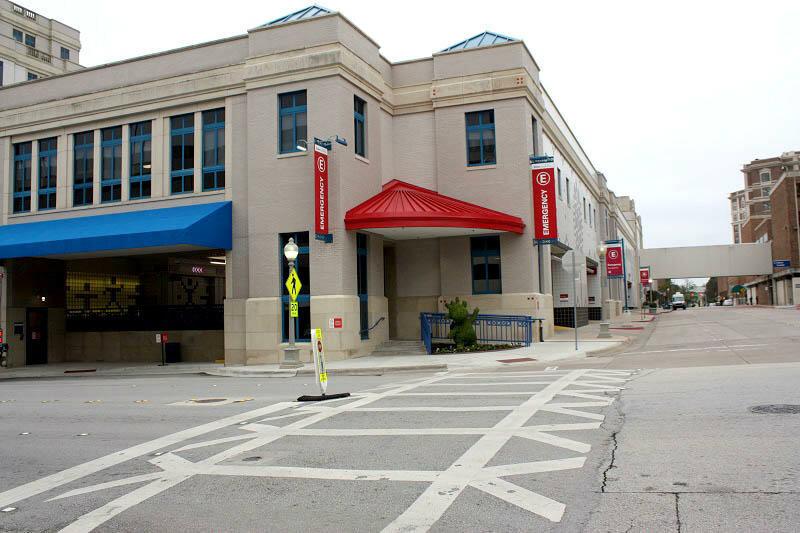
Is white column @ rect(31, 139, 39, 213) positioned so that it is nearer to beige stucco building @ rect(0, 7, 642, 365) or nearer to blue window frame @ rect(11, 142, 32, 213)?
beige stucco building @ rect(0, 7, 642, 365)

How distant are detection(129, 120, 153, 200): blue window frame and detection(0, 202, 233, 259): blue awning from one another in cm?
107

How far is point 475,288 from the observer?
2730 cm

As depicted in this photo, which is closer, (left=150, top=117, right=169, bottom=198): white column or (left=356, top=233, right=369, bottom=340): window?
(left=356, top=233, right=369, bottom=340): window

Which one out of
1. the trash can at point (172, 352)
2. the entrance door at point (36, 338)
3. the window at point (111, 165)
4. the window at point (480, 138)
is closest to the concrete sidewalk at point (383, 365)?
the trash can at point (172, 352)

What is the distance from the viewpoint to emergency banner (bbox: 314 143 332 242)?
2253 centimetres

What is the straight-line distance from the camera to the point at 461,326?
77.2ft

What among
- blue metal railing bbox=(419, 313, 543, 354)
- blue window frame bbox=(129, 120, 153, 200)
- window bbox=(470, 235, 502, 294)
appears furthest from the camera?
blue window frame bbox=(129, 120, 153, 200)

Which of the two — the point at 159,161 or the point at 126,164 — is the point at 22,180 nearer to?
the point at 126,164

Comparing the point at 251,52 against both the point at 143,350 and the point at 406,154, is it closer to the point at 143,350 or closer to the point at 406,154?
the point at 406,154

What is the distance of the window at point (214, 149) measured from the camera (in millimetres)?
26047

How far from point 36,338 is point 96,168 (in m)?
8.13

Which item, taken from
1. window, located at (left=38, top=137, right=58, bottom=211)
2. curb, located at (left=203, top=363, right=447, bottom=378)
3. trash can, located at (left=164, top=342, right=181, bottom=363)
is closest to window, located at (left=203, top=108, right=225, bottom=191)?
trash can, located at (left=164, top=342, right=181, bottom=363)

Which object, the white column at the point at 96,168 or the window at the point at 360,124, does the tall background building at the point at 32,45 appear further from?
the window at the point at 360,124

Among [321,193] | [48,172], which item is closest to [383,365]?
[321,193]
